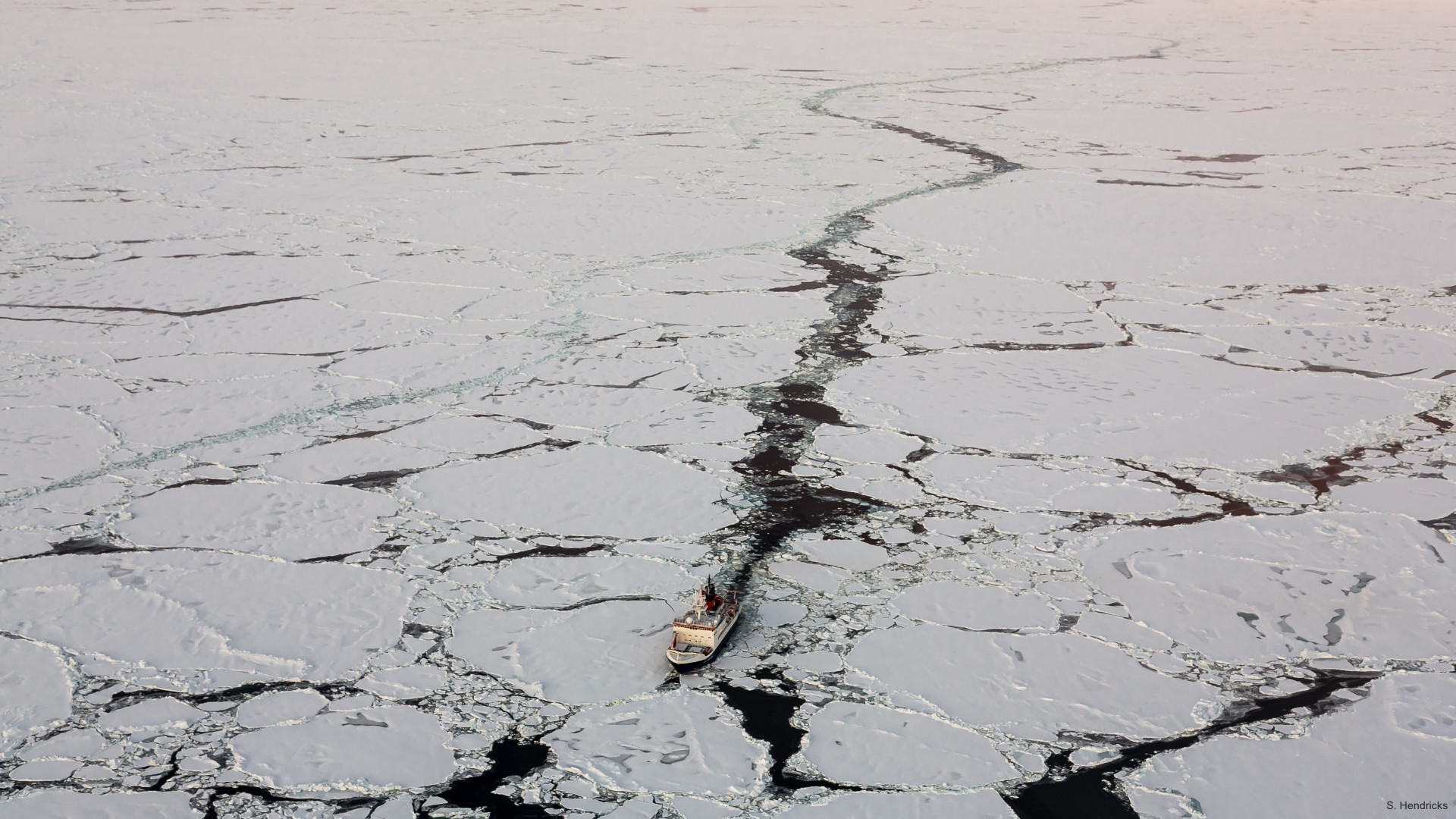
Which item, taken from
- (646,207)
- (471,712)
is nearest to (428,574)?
(471,712)

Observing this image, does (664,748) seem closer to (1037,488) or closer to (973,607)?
(973,607)

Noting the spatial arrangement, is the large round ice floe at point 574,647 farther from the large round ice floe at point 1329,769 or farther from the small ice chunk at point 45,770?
the large round ice floe at point 1329,769

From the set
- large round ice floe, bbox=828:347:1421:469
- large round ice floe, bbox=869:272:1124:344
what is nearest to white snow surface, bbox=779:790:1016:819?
large round ice floe, bbox=828:347:1421:469

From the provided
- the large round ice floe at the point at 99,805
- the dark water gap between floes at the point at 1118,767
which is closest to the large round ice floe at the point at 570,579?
the large round ice floe at the point at 99,805

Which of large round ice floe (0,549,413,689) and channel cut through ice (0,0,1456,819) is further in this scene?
large round ice floe (0,549,413,689)

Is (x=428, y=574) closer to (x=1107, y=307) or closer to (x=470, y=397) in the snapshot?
(x=470, y=397)

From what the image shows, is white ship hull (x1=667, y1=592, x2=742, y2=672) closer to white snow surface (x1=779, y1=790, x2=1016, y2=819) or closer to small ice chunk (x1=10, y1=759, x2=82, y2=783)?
white snow surface (x1=779, y1=790, x2=1016, y2=819)

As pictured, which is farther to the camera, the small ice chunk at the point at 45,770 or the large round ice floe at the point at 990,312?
the large round ice floe at the point at 990,312
